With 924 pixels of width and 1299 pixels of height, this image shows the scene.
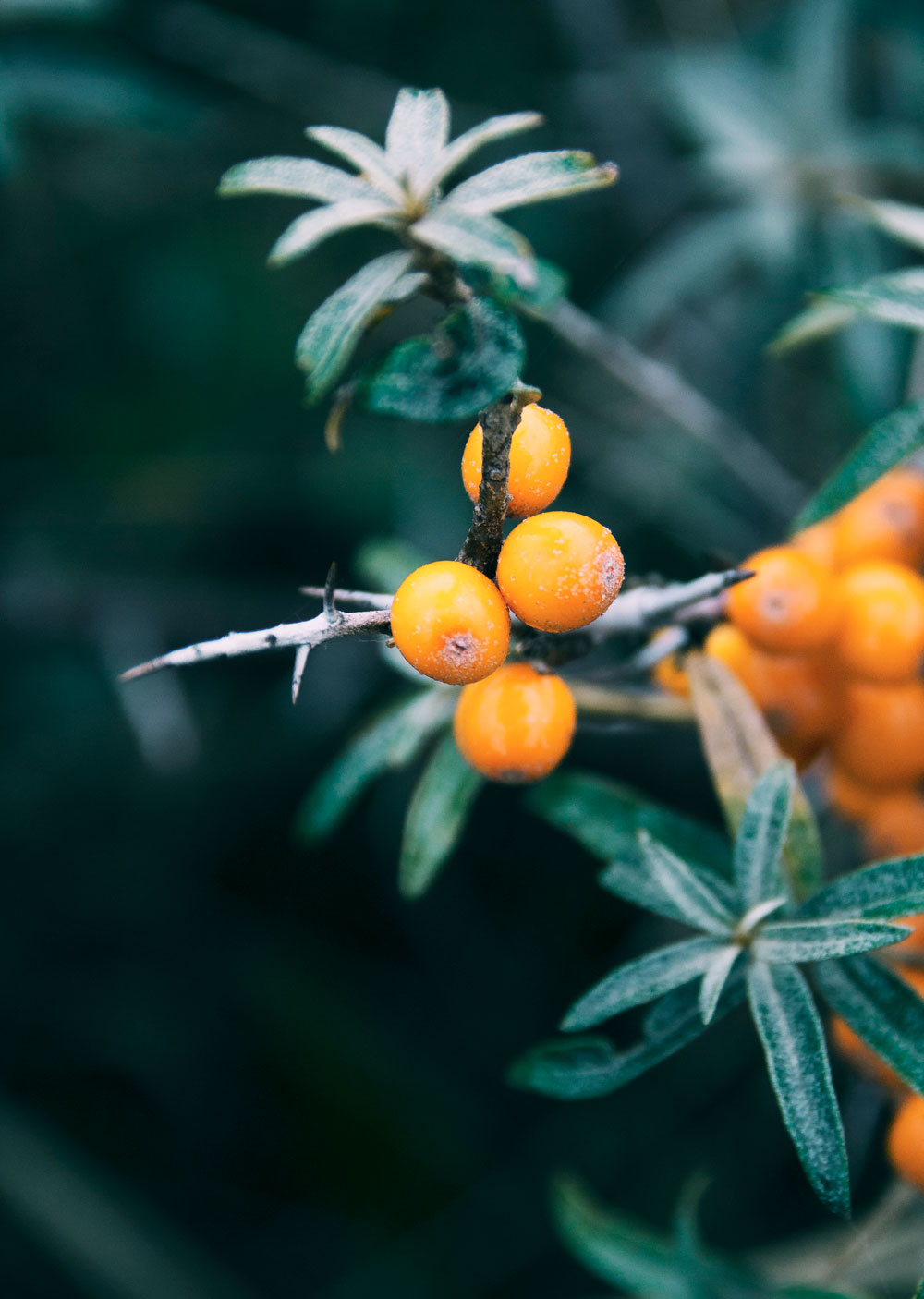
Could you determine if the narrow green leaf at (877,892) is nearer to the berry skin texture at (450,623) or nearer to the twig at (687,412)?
the berry skin texture at (450,623)

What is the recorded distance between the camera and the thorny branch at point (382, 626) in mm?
606

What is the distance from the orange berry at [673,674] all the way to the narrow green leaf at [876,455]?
220mm

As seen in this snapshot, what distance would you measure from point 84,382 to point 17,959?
136 centimetres

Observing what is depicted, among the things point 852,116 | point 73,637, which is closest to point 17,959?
point 73,637

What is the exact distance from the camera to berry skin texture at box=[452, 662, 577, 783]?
0.77m

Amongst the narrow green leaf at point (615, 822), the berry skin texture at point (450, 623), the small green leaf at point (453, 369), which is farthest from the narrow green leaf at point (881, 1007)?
the small green leaf at point (453, 369)

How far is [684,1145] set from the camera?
185cm

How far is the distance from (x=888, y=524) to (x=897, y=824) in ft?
1.15

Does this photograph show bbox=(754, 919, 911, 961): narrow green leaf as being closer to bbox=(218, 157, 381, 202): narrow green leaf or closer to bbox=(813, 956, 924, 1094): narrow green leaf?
bbox=(813, 956, 924, 1094): narrow green leaf

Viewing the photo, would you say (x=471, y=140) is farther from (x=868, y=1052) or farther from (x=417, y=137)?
(x=868, y=1052)

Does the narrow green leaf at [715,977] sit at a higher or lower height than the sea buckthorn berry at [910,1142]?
higher

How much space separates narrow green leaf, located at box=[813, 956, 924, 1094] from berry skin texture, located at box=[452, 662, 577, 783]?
1.17 feet

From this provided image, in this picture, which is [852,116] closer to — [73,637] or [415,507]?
[415,507]

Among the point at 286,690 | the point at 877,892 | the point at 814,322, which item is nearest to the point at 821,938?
the point at 877,892
